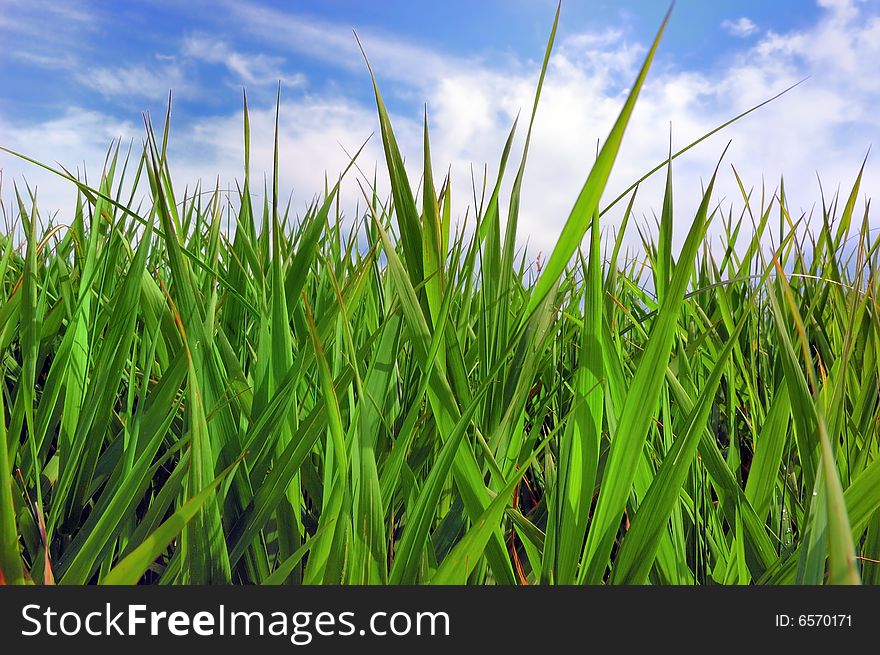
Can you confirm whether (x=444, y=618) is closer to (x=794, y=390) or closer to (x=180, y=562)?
(x=180, y=562)

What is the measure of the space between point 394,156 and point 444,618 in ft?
1.24

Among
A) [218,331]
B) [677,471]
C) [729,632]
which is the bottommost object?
[729,632]

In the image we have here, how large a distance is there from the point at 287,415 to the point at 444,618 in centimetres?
22

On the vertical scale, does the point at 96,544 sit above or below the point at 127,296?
below

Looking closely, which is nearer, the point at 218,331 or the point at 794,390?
the point at 794,390

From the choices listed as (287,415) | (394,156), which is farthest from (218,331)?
(394,156)

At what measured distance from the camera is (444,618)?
1.50ft

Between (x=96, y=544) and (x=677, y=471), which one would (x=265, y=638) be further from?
(x=677, y=471)

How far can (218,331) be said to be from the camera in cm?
→ 71

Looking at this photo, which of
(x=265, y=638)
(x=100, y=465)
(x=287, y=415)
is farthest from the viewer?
(x=100, y=465)

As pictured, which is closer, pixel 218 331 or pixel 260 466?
pixel 260 466

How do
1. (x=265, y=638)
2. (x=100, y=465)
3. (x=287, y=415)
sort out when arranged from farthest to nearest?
(x=100, y=465) → (x=287, y=415) → (x=265, y=638)

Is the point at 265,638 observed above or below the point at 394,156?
below

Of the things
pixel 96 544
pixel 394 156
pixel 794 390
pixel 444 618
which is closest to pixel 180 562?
pixel 96 544
